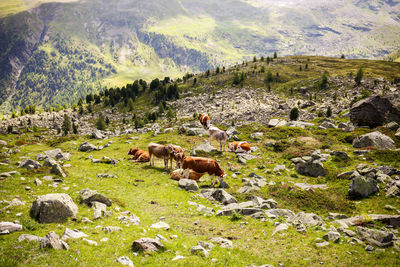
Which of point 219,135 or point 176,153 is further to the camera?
point 219,135

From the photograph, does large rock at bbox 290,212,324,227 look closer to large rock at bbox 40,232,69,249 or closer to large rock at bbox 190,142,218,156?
large rock at bbox 40,232,69,249

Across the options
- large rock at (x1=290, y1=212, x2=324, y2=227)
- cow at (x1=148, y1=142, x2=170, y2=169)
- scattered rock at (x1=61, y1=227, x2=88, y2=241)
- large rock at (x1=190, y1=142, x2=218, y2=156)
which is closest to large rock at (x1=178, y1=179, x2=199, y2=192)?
cow at (x1=148, y1=142, x2=170, y2=169)

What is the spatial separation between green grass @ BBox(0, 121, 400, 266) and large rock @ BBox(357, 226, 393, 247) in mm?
764

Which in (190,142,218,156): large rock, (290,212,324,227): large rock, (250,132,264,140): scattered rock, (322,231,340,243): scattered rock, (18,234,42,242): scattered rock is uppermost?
(18,234,42,242): scattered rock

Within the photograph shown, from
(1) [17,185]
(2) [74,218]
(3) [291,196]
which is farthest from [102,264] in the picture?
(3) [291,196]

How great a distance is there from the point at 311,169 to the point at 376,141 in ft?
40.7

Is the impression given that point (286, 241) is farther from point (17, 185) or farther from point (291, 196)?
point (17, 185)

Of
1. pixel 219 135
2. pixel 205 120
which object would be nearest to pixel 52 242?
pixel 219 135

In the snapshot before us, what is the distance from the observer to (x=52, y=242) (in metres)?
8.19

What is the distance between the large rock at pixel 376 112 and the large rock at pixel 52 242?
1808 inches

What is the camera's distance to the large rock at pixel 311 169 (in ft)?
73.5

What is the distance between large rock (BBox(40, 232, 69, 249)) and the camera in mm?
8141

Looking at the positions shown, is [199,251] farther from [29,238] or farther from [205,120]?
[205,120]

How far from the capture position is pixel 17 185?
1538cm
